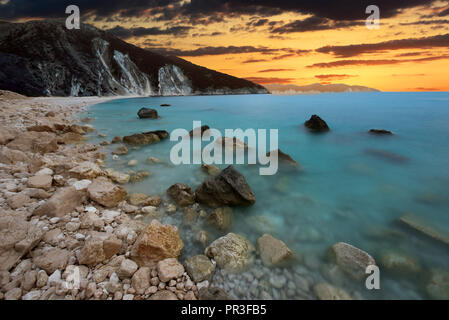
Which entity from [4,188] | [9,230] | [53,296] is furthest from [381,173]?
[4,188]

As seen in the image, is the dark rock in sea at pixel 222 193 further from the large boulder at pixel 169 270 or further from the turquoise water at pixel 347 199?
the large boulder at pixel 169 270

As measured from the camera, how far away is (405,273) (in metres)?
3.66

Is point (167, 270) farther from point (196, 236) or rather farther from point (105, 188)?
point (105, 188)

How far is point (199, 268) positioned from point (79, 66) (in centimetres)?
9653

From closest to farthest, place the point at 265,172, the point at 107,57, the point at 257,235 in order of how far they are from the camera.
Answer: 1. the point at 257,235
2. the point at 265,172
3. the point at 107,57

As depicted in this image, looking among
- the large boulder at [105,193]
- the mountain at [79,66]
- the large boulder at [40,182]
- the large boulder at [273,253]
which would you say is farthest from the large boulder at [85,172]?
the mountain at [79,66]

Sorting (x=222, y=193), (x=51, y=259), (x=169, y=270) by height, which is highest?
(x=222, y=193)

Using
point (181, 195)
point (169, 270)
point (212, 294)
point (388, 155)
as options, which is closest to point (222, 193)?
point (181, 195)

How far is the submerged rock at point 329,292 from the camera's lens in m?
3.14

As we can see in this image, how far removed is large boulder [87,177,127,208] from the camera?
4.43 m

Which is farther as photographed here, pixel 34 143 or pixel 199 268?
pixel 34 143

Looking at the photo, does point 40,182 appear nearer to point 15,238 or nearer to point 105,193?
point 105,193

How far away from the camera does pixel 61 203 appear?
3.86 meters
